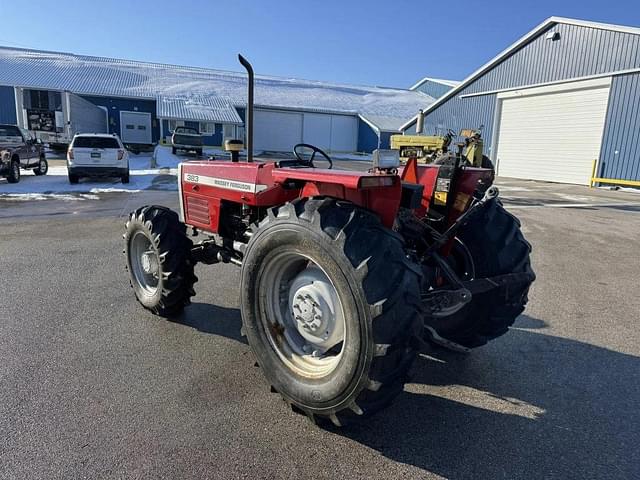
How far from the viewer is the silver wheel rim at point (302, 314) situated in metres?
2.75

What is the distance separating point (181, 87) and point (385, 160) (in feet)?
138

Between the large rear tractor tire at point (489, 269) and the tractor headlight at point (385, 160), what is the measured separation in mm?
798

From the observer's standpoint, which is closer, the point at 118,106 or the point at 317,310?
the point at 317,310

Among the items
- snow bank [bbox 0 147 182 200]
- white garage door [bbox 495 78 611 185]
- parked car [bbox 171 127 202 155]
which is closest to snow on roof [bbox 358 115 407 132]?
white garage door [bbox 495 78 611 185]

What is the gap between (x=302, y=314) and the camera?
9.29 feet

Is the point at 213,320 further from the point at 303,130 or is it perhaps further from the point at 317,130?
the point at 317,130

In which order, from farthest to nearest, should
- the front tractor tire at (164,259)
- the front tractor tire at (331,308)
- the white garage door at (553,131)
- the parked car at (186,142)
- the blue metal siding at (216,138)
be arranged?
1. the blue metal siding at (216,138)
2. the parked car at (186,142)
3. the white garage door at (553,131)
4. the front tractor tire at (164,259)
5. the front tractor tire at (331,308)

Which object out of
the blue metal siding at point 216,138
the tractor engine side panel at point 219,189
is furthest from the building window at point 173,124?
the tractor engine side panel at point 219,189

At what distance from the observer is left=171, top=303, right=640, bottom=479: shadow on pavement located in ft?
8.13

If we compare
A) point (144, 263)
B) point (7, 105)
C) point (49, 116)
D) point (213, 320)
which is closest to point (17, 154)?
point (49, 116)

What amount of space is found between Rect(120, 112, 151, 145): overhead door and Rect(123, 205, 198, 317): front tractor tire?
33.7 m

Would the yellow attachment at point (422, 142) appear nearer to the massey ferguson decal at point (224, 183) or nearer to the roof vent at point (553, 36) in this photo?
the massey ferguson decal at point (224, 183)

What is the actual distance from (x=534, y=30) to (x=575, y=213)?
568 inches

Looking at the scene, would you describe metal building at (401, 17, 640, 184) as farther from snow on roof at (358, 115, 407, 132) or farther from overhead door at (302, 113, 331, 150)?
overhead door at (302, 113, 331, 150)
